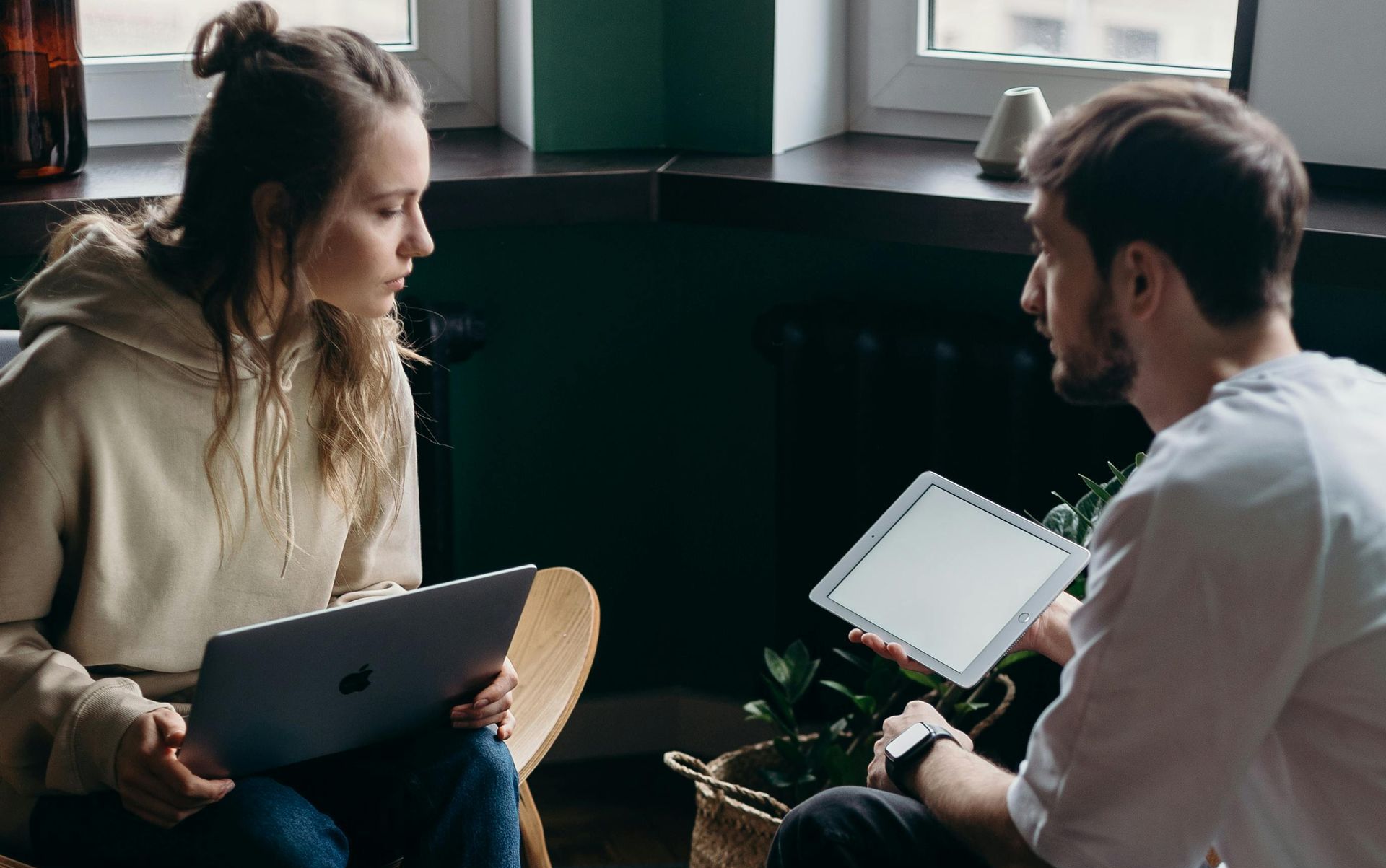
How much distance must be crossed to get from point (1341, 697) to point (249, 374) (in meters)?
0.95

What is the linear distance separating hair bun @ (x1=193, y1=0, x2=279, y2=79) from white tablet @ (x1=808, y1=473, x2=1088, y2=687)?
713 millimetres

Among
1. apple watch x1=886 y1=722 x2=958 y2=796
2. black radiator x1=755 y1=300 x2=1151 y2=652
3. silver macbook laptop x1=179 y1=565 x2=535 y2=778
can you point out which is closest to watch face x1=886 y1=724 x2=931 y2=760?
apple watch x1=886 y1=722 x2=958 y2=796

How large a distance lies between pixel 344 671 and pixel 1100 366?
2.06ft

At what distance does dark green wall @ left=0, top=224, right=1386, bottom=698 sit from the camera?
1991 millimetres

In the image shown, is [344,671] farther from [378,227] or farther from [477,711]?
[378,227]

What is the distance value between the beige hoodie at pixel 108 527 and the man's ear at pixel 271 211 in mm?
93

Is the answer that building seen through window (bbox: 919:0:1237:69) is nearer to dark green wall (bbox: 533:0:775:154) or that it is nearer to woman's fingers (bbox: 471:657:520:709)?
dark green wall (bbox: 533:0:775:154)

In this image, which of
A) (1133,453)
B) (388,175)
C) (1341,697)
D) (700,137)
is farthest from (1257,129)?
(700,137)

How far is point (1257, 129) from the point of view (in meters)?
0.95

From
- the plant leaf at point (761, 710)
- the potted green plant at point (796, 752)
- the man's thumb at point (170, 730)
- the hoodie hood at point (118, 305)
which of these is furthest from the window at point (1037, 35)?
the man's thumb at point (170, 730)

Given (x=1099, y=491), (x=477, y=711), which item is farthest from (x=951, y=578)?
(x=477, y=711)

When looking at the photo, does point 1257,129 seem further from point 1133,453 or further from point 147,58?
point 147,58

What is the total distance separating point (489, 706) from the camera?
4.27 feet

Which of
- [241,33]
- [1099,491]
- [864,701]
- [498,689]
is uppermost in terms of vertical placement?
[241,33]
